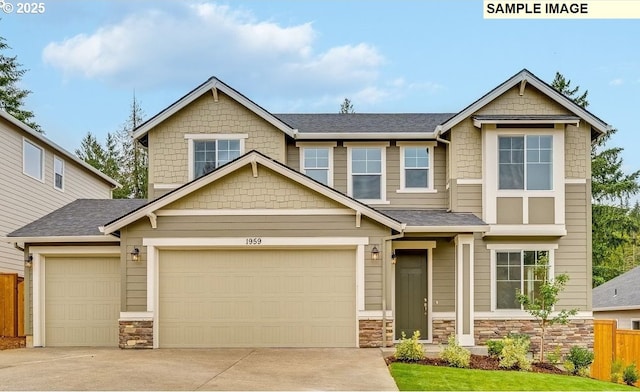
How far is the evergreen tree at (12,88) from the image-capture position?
3803cm

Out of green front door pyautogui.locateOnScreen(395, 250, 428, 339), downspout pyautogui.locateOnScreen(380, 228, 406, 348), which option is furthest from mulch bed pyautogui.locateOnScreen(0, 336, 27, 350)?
green front door pyautogui.locateOnScreen(395, 250, 428, 339)

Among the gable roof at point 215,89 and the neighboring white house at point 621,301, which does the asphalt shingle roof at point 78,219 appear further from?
the neighboring white house at point 621,301

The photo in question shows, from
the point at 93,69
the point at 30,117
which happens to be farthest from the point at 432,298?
the point at 30,117

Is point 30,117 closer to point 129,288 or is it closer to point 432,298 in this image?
point 129,288

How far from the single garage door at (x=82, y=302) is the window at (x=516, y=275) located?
9363mm

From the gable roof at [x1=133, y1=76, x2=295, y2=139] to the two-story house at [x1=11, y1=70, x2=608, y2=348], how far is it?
1.5 inches

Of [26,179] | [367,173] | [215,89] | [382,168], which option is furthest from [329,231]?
[26,179]

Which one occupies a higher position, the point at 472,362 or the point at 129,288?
the point at 129,288

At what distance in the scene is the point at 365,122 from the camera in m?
18.7

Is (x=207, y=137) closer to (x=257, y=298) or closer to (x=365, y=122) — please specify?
(x=365, y=122)

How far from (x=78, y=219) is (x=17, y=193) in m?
3.96

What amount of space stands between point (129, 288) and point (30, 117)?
2848 cm

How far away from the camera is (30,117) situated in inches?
1538

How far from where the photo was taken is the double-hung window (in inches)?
683
